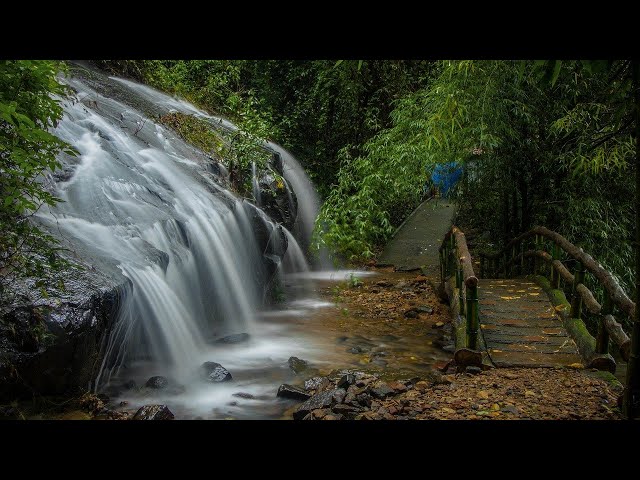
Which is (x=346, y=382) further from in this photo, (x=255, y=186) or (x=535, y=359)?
(x=255, y=186)

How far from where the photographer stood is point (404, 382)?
16.9 feet

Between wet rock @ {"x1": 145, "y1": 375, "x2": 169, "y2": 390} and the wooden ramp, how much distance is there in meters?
3.40

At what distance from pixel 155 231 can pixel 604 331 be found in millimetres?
5187

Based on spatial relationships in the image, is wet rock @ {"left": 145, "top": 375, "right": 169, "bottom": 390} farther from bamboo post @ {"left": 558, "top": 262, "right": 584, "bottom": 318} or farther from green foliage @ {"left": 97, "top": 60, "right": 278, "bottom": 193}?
green foliage @ {"left": 97, "top": 60, "right": 278, "bottom": 193}

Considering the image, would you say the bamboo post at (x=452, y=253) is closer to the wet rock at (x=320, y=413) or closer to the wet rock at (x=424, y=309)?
the wet rock at (x=424, y=309)

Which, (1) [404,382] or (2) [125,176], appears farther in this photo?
(2) [125,176]

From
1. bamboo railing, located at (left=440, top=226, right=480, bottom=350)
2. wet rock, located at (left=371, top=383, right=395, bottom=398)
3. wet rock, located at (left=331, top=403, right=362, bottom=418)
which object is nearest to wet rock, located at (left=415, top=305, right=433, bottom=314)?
bamboo railing, located at (left=440, top=226, right=480, bottom=350)

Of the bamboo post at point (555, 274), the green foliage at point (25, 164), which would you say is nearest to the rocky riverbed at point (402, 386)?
the green foliage at point (25, 164)

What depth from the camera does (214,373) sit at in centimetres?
563

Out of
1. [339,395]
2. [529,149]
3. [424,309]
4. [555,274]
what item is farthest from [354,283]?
[339,395]

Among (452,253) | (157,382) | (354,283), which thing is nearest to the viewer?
(157,382)

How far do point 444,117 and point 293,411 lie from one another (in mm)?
4228
